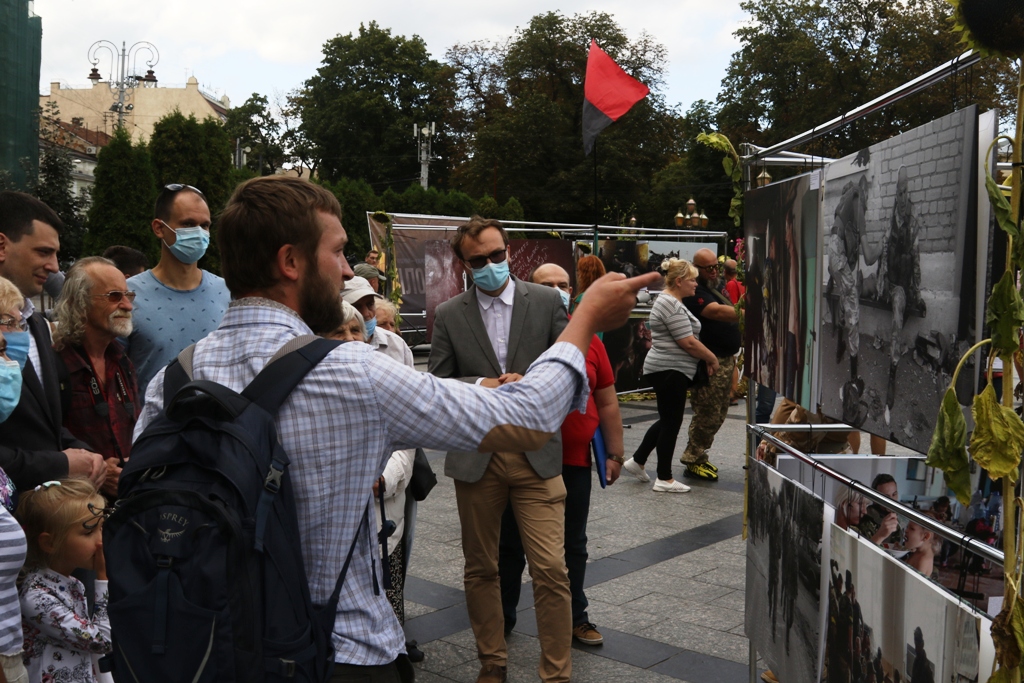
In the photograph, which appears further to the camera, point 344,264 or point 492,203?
point 492,203

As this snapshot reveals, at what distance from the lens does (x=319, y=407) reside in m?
1.83

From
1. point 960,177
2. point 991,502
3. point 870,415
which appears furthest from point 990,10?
point 991,502

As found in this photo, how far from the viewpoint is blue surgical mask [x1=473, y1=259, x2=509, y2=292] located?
4.59 metres

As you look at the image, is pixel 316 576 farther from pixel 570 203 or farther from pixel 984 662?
pixel 570 203

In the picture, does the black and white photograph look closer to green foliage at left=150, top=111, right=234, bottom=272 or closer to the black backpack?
the black backpack

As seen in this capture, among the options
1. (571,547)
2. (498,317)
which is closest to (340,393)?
(498,317)

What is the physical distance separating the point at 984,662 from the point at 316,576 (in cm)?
148

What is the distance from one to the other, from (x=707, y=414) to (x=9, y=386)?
6.83 m

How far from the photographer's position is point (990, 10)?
2.14 m

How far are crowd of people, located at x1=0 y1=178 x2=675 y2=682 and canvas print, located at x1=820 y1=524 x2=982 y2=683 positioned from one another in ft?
3.13

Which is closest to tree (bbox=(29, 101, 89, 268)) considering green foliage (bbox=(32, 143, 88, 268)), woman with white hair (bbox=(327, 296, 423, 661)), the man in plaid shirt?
green foliage (bbox=(32, 143, 88, 268))

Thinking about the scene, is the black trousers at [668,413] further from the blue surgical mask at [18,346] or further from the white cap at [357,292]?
the blue surgical mask at [18,346]

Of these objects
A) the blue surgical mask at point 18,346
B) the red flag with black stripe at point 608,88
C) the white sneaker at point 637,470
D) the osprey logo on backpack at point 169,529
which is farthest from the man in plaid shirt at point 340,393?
the red flag with black stripe at point 608,88

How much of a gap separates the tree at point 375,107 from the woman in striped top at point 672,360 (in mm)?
46995
